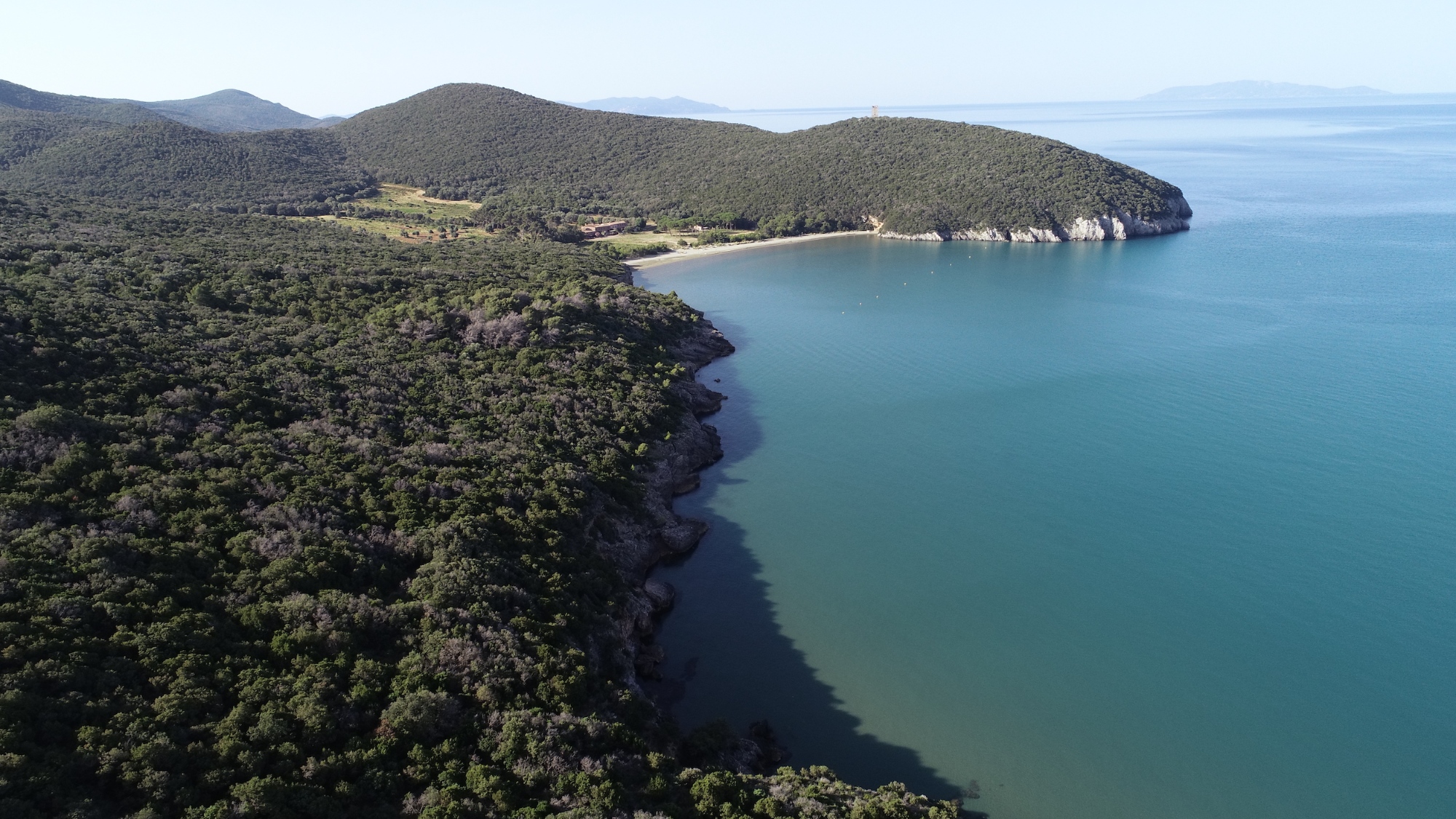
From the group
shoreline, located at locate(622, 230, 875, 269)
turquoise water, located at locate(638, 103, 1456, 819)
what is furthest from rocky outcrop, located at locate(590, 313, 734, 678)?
A: shoreline, located at locate(622, 230, 875, 269)

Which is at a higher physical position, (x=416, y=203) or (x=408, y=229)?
(x=416, y=203)

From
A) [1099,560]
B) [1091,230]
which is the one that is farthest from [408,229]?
[1099,560]

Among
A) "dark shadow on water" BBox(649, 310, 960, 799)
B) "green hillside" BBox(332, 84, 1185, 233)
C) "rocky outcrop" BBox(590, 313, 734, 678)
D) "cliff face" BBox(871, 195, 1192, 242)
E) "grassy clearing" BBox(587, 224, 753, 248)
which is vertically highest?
"green hillside" BBox(332, 84, 1185, 233)

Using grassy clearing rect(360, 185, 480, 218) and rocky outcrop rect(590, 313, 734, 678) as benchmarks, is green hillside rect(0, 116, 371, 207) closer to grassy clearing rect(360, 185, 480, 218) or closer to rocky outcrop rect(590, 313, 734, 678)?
grassy clearing rect(360, 185, 480, 218)

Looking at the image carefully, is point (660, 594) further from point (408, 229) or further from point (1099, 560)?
point (408, 229)

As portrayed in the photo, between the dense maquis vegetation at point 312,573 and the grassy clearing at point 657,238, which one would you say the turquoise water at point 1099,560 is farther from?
the grassy clearing at point 657,238

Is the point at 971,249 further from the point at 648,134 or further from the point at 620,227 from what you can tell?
the point at 648,134
